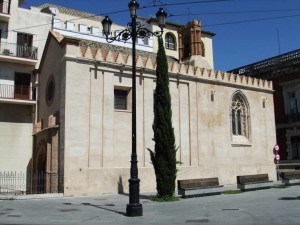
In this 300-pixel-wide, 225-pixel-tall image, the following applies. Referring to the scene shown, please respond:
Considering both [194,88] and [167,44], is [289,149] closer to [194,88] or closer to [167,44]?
→ [194,88]

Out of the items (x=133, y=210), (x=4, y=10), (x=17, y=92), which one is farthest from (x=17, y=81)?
(x=133, y=210)

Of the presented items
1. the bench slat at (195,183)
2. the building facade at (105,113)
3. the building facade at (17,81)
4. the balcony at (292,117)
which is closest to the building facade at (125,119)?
the building facade at (105,113)

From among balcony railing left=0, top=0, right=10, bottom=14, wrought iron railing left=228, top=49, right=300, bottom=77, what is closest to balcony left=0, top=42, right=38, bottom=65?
balcony railing left=0, top=0, right=10, bottom=14

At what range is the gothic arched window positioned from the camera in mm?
26453

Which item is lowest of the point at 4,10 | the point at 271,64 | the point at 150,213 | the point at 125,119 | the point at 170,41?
the point at 150,213

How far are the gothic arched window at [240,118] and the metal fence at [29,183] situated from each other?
1319cm

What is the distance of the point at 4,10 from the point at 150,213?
64.1 ft

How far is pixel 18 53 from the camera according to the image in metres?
25.1

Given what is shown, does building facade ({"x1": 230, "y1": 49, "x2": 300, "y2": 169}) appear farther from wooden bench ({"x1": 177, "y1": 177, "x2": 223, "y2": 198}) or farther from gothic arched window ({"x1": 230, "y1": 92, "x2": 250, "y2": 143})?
wooden bench ({"x1": 177, "y1": 177, "x2": 223, "y2": 198})

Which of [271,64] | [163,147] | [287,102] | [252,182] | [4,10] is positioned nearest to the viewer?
[163,147]

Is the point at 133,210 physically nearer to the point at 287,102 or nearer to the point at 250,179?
the point at 250,179

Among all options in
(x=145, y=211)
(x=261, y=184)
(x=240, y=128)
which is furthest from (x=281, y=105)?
(x=145, y=211)

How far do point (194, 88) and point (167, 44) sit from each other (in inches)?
867

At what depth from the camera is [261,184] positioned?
829 inches
